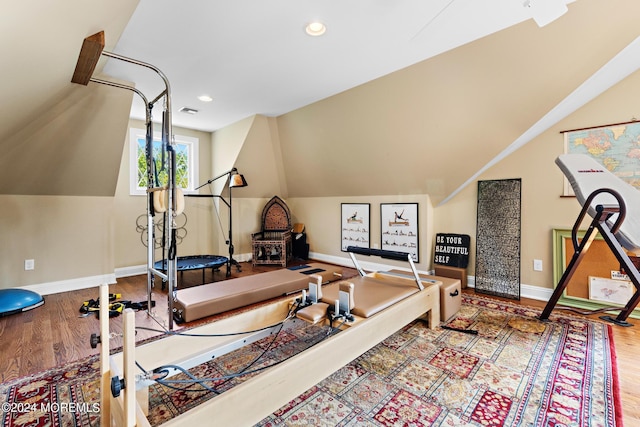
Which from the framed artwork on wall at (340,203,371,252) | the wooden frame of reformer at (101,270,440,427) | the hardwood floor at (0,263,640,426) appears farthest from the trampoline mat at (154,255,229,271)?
the wooden frame of reformer at (101,270,440,427)

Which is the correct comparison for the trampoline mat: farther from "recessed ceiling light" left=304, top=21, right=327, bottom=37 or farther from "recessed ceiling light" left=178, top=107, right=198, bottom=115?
"recessed ceiling light" left=304, top=21, right=327, bottom=37

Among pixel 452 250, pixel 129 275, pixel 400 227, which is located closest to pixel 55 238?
pixel 129 275

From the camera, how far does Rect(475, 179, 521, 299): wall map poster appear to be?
3.30 meters

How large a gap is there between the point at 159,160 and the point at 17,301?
2.27 meters

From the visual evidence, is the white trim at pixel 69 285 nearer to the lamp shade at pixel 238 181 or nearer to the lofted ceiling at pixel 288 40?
the lamp shade at pixel 238 181

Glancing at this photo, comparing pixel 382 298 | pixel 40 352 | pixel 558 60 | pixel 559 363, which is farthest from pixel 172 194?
pixel 558 60

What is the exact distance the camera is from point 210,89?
327 centimetres

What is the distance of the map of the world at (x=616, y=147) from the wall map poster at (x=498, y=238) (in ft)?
2.18

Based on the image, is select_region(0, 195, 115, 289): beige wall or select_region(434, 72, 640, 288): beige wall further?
select_region(0, 195, 115, 289): beige wall

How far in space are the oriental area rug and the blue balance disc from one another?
62.1 inches

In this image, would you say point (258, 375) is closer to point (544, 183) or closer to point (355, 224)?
point (544, 183)

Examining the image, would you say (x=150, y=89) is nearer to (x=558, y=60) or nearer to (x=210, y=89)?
(x=210, y=89)

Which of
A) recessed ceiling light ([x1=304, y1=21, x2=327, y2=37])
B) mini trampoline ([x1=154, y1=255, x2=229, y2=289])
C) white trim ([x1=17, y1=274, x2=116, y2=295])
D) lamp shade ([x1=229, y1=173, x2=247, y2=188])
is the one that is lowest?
white trim ([x1=17, y1=274, x2=116, y2=295])

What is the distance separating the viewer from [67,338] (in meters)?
2.32
